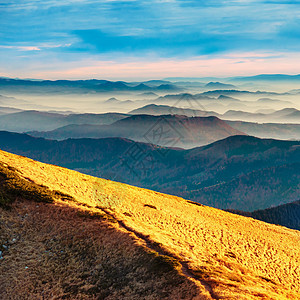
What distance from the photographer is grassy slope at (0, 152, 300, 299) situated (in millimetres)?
21047

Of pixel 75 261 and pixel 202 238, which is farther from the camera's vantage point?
pixel 202 238

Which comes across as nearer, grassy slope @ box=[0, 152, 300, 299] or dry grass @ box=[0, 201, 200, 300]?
dry grass @ box=[0, 201, 200, 300]

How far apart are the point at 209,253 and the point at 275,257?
9.90 meters

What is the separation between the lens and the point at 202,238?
1276 inches

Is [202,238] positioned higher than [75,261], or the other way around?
[75,261]

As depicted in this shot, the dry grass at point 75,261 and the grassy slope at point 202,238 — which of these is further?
the grassy slope at point 202,238

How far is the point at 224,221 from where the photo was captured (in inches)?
1732

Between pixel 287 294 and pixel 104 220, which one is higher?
pixel 104 220

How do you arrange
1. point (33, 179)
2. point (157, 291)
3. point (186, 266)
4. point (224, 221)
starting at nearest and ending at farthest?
point (157, 291) → point (186, 266) → point (33, 179) → point (224, 221)

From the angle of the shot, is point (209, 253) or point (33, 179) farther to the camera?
point (33, 179)

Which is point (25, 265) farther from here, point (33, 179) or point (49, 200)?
point (33, 179)

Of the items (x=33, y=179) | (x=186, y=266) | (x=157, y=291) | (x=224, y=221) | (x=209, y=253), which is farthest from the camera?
(x=224, y=221)

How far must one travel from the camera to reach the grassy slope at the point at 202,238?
2105 centimetres

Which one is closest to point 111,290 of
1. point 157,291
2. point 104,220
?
point 157,291
